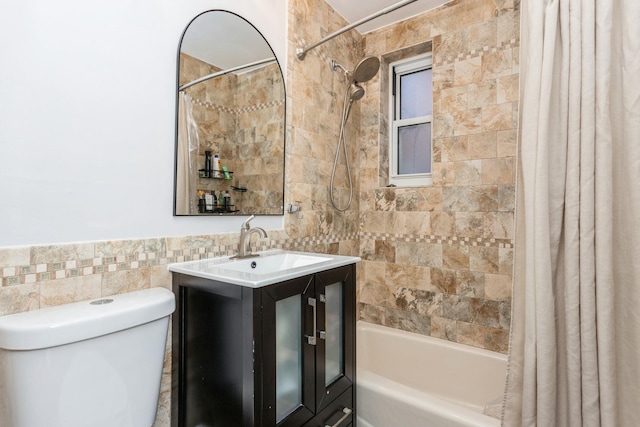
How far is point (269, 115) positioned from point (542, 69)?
1.21 meters

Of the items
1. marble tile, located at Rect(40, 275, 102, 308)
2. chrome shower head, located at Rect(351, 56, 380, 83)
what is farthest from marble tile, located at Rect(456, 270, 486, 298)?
marble tile, located at Rect(40, 275, 102, 308)

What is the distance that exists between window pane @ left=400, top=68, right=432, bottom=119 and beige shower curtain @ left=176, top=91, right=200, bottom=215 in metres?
1.66

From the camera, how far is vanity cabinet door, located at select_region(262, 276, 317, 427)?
41.5 inches

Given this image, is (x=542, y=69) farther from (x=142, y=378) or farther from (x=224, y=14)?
(x=142, y=378)

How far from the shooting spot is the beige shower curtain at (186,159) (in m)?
1.30

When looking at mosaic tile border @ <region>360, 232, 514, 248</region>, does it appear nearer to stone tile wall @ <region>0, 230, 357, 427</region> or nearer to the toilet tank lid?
stone tile wall @ <region>0, 230, 357, 427</region>

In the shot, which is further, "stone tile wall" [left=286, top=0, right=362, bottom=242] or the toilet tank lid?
"stone tile wall" [left=286, top=0, right=362, bottom=242]

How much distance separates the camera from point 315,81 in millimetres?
2029

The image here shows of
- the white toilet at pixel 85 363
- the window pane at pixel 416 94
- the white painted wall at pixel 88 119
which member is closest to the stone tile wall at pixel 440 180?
the window pane at pixel 416 94

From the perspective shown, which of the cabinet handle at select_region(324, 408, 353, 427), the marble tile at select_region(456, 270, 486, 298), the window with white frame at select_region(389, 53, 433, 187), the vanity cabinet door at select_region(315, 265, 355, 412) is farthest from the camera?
the window with white frame at select_region(389, 53, 433, 187)

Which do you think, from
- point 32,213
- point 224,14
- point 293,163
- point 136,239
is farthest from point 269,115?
point 32,213

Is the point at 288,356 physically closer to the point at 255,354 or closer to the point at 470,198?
the point at 255,354

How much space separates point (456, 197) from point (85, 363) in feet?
6.51

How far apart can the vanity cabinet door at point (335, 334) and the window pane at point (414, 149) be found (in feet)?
4.01
